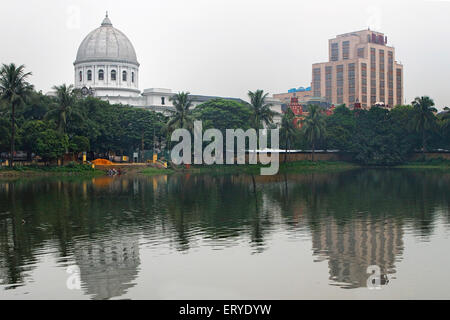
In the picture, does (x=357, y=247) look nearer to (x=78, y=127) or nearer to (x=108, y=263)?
(x=108, y=263)

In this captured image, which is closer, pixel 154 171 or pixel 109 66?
pixel 154 171

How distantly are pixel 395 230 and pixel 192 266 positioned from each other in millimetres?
7772

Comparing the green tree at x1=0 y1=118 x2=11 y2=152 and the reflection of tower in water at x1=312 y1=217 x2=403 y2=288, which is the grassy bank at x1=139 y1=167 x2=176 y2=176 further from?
the reflection of tower in water at x1=312 y1=217 x2=403 y2=288

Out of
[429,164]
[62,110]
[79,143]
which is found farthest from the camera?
[429,164]

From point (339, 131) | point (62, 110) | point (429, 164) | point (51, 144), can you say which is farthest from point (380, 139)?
point (51, 144)

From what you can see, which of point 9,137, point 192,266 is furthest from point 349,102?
point 192,266

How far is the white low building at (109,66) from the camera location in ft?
333

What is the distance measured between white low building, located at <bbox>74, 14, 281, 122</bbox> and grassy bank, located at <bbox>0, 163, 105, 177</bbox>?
42.2 metres

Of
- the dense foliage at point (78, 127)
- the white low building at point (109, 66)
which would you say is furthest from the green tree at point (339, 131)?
the white low building at point (109, 66)

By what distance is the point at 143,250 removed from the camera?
15.1m

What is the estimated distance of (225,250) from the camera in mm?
14938

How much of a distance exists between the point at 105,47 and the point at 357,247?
92380 mm
